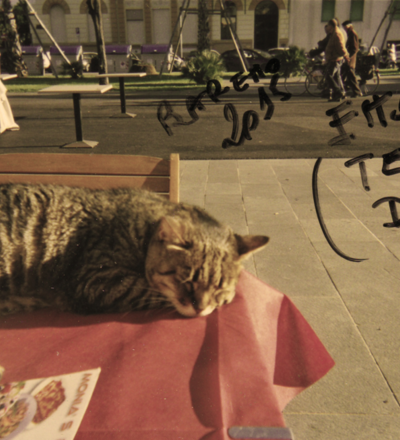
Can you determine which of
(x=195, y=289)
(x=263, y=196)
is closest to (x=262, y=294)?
(x=195, y=289)

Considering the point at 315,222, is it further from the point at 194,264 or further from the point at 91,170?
the point at 194,264

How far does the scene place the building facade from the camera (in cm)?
2684

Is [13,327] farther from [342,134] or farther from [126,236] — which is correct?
[342,134]

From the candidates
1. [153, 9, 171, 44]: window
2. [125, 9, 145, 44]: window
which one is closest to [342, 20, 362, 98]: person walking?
[125, 9, 145, 44]: window

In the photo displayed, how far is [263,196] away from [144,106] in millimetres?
9526

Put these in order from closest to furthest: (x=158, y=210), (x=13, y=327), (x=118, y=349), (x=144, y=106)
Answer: (x=118, y=349) < (x=13, y=327) < (x=158, y=210) < (x=144, y=106)

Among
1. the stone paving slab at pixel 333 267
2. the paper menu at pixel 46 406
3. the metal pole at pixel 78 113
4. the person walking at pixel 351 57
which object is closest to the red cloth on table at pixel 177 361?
the paper menu at pixel 46 406

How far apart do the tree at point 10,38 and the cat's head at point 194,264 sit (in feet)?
46.3

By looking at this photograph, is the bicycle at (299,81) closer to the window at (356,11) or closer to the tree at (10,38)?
the window at (356,11)

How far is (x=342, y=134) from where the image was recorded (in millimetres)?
2762

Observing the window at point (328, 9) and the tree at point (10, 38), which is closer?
the tree at point (10, 38)

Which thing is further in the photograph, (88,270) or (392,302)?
(392,302)

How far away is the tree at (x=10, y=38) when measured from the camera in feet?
51.6

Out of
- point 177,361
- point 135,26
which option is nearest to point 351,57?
point 177,361
